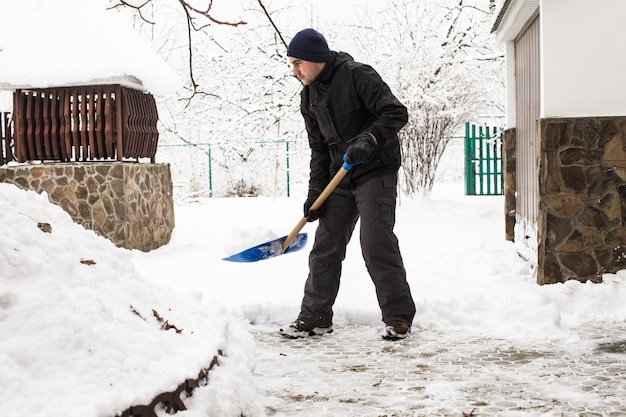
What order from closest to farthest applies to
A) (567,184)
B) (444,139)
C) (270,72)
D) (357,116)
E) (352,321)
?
(357,116)
(352,321)
(567,184)
(444,139)
(270,72)

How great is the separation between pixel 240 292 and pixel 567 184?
2547mm

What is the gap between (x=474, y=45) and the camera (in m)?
15.2

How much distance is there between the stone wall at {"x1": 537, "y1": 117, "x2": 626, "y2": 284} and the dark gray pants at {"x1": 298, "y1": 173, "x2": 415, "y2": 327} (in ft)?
4.96

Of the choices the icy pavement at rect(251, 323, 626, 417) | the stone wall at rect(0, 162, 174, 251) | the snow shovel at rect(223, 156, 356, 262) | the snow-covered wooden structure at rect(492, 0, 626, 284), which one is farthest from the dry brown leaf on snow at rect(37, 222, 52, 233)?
the stone wall at rect(0, 162, 174, 251)

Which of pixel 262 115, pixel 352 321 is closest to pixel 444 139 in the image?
pixel 262 115

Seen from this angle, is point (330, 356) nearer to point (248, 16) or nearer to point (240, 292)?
point (240, 292)

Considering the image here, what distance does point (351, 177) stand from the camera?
4.55 metres

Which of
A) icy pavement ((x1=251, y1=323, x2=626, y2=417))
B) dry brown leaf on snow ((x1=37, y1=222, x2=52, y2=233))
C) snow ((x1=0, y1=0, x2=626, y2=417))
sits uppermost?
dry brown leaf on snow ((x1=37, y1=222, x2=52, y2=233))

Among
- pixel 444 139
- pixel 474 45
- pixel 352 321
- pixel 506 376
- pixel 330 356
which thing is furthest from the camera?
pixel 474 45

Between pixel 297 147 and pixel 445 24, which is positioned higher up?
pixel 445 24

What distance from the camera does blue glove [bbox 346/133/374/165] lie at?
4.21 m

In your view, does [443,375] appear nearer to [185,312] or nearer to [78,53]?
[185,312]

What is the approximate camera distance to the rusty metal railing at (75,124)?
29.5ft

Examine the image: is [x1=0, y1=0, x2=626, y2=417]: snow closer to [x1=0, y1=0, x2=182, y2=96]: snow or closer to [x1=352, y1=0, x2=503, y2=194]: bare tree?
[x1=0, y1=0, x2=182, y2=96]: snow
